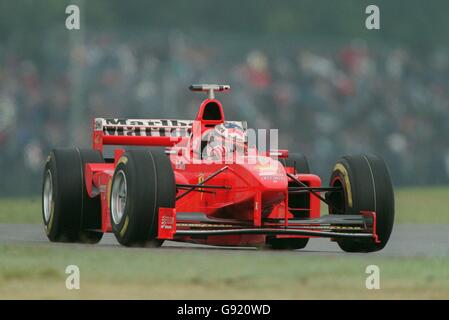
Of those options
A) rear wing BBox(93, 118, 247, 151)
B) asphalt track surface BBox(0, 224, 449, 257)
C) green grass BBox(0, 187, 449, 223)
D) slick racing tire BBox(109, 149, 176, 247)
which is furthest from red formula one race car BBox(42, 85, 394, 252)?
green grass BBox(0, 187, 449, 223)

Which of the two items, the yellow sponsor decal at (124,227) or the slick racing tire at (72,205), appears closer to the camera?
the yellow sponsor decal at (124,227)

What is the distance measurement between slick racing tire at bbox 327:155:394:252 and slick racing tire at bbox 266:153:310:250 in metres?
0.49

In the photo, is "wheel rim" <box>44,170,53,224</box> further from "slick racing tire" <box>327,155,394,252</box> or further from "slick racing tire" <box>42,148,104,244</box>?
"slick racing tire" <box>327,155,394,252</box>

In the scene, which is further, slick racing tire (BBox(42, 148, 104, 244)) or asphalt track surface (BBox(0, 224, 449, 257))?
slick racing tire (BBox(42, 148, 104, 244))

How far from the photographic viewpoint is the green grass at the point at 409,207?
1948cm

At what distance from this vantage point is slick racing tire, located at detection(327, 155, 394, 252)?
511 inches

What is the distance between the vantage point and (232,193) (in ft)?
42.4

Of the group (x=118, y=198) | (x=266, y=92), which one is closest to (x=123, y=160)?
(x=118, y=198)

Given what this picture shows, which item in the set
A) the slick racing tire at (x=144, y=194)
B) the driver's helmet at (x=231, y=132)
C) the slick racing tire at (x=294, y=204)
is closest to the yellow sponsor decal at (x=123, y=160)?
the slick racing tire at (x=144, y=194)

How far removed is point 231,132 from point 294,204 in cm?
99

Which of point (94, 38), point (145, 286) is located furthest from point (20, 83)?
point (145, 286)

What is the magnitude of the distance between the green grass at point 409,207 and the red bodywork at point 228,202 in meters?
4.90

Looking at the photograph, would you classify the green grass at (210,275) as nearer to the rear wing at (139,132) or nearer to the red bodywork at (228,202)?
the red bodywork at (228,202)
